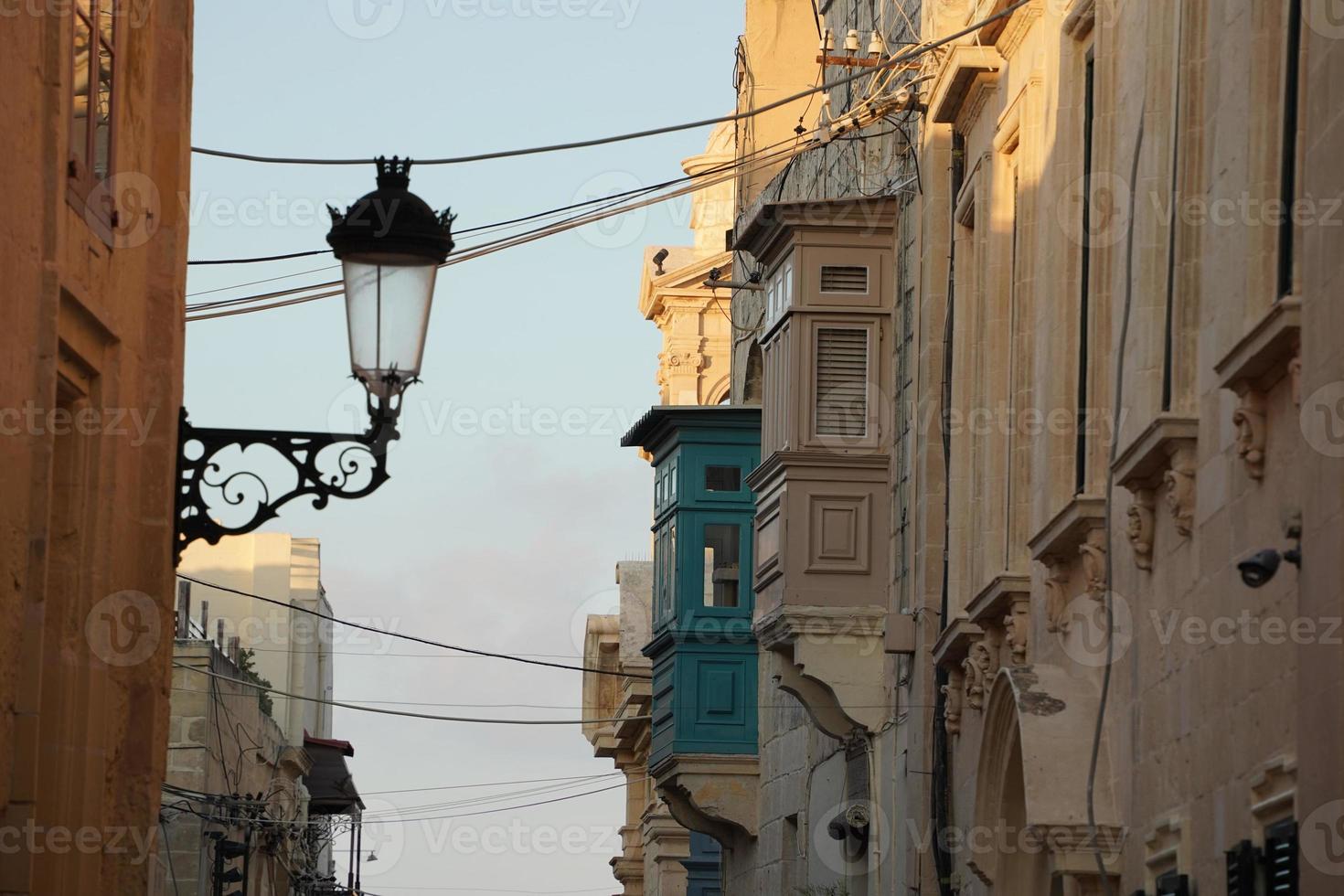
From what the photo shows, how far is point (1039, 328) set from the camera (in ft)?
53.4

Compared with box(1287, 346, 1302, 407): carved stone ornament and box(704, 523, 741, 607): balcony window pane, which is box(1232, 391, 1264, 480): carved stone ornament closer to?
box(1287, 346, 1302, 407): carved stone ornament

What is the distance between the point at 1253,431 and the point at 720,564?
21.3 meters

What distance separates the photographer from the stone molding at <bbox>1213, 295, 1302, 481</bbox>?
10.0 meters

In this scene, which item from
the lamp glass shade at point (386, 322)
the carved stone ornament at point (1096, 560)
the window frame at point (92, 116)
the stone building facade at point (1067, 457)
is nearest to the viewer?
the lamp glass shade at point (386, 322)

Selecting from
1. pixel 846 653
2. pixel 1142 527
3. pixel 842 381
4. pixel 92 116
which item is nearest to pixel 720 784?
pixel 846 653

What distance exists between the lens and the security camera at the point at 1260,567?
9883 mm

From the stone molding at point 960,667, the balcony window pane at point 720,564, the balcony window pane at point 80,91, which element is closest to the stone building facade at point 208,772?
the balcony window pane at point 720,564

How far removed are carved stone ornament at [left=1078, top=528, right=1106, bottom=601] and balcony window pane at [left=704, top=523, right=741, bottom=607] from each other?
17.5 m

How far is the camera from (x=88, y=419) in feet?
38.0

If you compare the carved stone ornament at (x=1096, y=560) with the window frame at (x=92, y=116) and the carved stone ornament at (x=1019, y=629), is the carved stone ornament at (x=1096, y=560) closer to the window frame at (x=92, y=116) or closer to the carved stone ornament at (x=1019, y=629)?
the carved stone ornament at (x=1019, y=629)

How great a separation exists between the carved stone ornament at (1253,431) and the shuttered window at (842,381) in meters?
12.1

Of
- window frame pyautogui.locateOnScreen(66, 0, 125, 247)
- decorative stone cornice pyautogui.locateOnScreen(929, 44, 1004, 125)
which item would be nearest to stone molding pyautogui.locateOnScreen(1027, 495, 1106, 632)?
decorative stone cornice pyautogui.locateOnScreen(929, 44, 1004, 125)

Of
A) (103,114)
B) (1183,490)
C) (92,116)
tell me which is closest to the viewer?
(92,116)

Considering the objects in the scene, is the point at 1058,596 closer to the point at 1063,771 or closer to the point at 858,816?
the point at 1063,771
